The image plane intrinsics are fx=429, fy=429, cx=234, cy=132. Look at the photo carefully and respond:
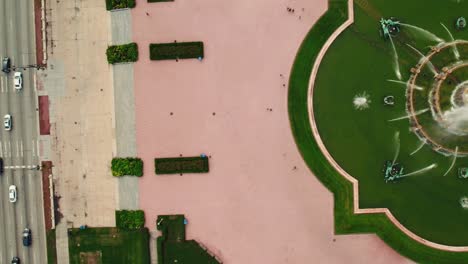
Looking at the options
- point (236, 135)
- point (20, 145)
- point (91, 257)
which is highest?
point (20, 145)

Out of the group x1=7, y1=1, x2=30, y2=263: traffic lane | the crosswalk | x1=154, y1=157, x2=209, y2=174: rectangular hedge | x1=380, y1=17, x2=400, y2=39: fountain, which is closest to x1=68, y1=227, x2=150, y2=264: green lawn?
x1=7, y1=1, x2=30, y2=263: traffic lane

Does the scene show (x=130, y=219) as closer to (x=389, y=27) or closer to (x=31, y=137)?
(x=31, y=137)

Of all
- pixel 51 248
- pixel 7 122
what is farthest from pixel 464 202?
pixel 7 122

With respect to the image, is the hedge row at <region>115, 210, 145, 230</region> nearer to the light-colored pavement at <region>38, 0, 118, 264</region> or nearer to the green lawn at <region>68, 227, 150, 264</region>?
the green lawn at <region>68, 227, 150, 264</region>

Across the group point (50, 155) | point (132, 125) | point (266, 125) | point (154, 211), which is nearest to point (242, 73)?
point (266, 125)

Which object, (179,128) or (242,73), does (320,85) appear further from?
(179,128)

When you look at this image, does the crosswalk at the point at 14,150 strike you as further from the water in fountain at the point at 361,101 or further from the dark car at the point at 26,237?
the water in fountain at the point at 361,101

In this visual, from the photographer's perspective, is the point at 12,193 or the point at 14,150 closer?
the point at 12,193

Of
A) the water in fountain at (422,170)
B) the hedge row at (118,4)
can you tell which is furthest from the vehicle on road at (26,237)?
the water in fountain at (422,170)

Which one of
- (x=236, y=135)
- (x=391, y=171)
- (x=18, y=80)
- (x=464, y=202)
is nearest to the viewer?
(x=391, y=171)
